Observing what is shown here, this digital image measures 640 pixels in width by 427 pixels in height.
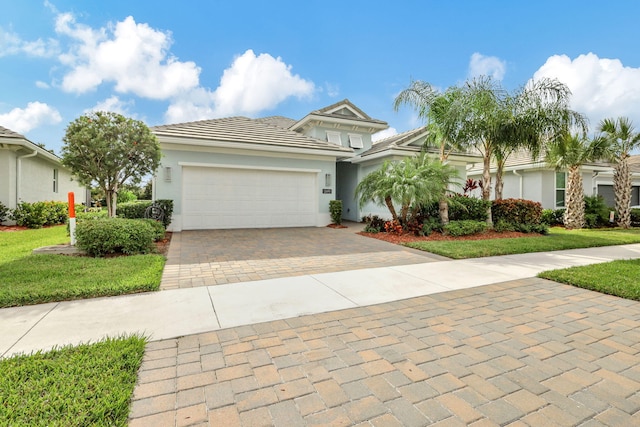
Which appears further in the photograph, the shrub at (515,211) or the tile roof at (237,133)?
the shrub at (515,211)

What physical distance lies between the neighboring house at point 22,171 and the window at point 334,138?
11.2 m

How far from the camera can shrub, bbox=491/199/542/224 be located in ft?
40.8

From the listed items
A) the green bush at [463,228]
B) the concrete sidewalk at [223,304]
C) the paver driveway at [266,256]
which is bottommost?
the concrete sidewalk at [223,304]

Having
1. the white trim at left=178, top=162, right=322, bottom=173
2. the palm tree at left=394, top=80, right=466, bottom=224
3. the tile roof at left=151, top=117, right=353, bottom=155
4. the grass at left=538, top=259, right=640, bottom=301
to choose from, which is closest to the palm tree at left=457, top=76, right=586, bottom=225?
the palm tree at left=394, top=80, right=466, bottom=224

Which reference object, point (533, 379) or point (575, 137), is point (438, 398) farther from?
point (575, 137)

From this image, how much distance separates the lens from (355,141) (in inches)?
683

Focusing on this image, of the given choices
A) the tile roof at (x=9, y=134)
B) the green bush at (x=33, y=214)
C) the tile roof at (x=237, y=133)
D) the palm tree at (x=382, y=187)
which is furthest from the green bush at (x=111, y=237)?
the tile roof at (x=9, y=134)

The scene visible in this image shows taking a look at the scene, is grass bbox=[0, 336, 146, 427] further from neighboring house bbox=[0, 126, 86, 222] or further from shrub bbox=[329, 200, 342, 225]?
shrub bbox=[329, 200, 342, 225]

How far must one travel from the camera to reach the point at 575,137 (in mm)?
13523

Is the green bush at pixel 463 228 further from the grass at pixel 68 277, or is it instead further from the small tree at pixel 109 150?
the small tree at pixel 109 150

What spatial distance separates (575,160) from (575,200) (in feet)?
6.07

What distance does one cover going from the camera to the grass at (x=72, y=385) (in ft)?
6.26

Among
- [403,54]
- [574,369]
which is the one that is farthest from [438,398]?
[403,54]

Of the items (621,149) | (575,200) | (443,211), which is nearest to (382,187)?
(443,211)
